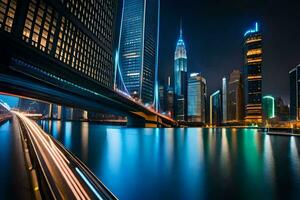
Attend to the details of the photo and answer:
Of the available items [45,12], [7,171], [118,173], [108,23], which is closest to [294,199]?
[118,173]

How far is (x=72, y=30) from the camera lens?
86750 millimetres

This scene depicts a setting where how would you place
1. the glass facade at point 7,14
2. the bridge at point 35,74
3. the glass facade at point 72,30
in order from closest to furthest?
the bridge at point 35,74
the glass facade at point 7,14
the glass facade at point 72,30

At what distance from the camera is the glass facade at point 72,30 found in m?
57.6

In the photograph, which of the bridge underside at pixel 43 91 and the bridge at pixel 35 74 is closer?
the bridge at pixel 35 74

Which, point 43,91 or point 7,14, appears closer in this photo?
point 7,14

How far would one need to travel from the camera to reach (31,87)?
5859 centimetres

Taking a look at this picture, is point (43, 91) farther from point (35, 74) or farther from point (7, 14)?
point (7, 14)

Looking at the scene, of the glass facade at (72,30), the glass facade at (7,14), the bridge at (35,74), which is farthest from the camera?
the glass facade at (72,30)

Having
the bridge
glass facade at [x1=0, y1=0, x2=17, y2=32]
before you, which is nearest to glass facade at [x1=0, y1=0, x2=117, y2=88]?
glass facade at [x1=0, y1=0, x2=17, y2=32]

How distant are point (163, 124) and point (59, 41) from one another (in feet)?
261

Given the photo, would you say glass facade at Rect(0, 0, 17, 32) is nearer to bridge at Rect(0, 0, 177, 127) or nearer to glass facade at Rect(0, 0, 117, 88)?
glass facade at Rect(0, 0, 117, 88)

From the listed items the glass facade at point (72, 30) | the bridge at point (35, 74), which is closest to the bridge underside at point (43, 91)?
the bridge at point (35, 74)

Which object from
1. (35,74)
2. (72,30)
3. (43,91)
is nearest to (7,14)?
(35,74)

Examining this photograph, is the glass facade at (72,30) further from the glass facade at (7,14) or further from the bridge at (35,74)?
the bridge at (35,74)
